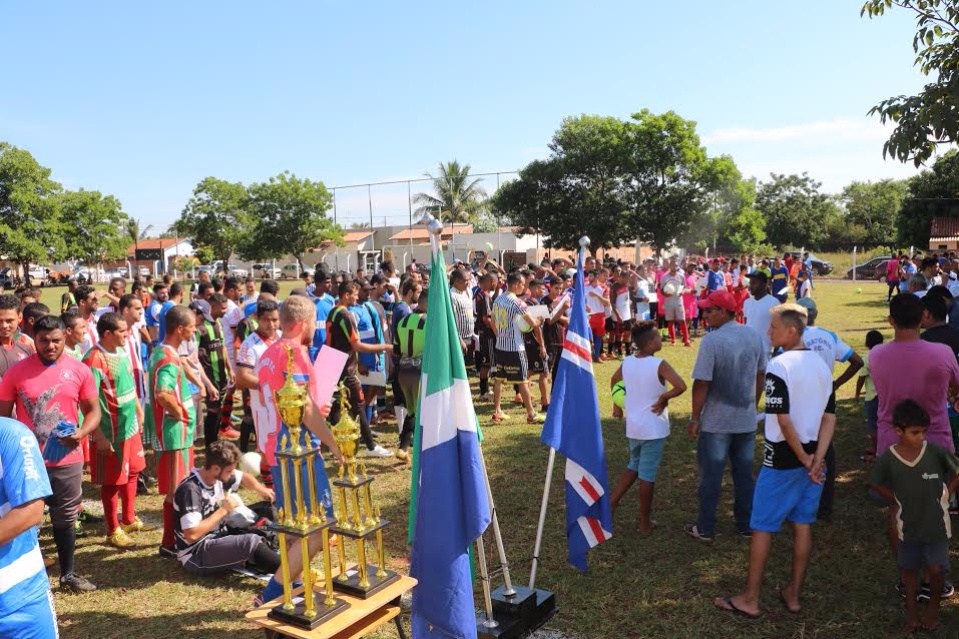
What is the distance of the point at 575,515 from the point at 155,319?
7.35 meters

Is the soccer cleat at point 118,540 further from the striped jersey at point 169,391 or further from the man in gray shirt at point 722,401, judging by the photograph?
the man in gray shirt at point 722,401

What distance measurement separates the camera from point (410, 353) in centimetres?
720

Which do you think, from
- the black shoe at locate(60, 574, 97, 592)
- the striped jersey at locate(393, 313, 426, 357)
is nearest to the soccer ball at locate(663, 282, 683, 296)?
the striped jersey at locate(393, 313, 426, 357)

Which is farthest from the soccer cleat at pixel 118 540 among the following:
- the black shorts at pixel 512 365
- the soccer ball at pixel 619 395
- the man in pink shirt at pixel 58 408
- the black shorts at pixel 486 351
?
the black shorts at pixel 486 351

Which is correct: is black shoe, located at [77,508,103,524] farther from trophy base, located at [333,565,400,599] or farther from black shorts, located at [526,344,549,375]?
black shorts, located at [526,344,549,375]

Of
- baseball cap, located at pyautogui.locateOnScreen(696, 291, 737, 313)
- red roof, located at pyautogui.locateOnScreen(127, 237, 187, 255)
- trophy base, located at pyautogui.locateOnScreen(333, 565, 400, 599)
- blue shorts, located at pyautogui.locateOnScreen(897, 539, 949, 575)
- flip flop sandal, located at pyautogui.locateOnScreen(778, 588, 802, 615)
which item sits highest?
red roof, located at pyautogui.locateOnScreen(127, 237, 187, 255)

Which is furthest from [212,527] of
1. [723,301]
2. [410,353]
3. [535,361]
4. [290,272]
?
[290,272]

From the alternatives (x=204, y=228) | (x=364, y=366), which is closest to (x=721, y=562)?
(x=364, y=366)

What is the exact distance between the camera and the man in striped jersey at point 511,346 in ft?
28.7

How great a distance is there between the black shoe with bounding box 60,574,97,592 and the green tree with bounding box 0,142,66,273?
44.2 m

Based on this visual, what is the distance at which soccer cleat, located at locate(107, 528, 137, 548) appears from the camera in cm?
547

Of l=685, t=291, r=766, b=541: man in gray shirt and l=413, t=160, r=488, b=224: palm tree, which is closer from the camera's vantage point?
l=685, t=291, r=766, b=541: man in gray shirt

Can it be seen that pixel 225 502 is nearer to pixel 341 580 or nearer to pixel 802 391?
pixel 341 580

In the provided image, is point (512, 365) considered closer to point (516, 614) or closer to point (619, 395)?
point (619, 395)
